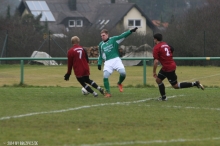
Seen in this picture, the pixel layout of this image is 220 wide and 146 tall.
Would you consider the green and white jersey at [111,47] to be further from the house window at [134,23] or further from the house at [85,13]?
the house window at [134,23]

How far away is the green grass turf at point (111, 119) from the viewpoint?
29.8ft

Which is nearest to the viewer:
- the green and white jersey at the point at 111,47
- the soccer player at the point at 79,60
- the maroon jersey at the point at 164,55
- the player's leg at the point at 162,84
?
the maroon jersey at the point at 164,55

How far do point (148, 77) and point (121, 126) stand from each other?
16.8 metres

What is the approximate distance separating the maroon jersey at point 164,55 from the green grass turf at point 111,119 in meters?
0.80

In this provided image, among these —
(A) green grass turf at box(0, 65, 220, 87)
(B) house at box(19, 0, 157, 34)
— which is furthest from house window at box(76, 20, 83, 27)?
(A) green grass turf at box(0, 65, 220, 87)

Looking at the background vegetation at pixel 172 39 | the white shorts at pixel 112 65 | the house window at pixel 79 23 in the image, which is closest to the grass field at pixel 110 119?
the white shorts at pixel 112 65

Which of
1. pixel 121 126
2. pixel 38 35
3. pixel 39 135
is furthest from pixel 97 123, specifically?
pixel 38 35

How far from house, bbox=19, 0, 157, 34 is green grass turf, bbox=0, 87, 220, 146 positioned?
5981cm

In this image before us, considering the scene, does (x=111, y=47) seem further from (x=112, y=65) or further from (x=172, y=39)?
(x=172, y=39)

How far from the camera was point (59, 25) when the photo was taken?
82.1 m

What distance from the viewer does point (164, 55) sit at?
1410 centimetres

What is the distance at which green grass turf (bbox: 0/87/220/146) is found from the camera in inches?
357

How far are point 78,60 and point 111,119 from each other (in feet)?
13.3

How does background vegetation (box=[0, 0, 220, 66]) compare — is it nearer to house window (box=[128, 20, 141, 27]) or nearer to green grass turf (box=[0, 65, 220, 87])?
green grass turf (box=[0, 65, 220, 87])
